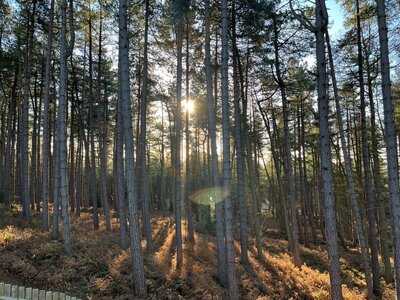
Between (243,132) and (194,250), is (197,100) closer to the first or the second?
(243,132)

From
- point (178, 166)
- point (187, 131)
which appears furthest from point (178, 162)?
point (187, 131)

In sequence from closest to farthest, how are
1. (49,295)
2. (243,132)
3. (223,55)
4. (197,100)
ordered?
(49,295) → (223,55) → (243,132) → (197,100)

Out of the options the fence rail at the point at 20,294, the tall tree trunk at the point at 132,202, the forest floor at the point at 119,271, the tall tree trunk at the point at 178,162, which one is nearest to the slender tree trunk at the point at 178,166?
the tall tree trunk at the point at 178,162

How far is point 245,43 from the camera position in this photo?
47.2 ft

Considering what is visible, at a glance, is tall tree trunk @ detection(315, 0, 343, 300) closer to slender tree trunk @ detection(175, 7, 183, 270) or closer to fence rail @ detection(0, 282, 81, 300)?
slender tree trunk @ detection(175, 7, 183, 270)

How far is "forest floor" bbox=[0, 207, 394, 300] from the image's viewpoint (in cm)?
873

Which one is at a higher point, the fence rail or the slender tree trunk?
the slender tree trunk

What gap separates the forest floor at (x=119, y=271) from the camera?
8.73 m

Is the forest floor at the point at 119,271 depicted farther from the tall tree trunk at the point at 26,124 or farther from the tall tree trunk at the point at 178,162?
the tall tree trunk at the point at 26,124

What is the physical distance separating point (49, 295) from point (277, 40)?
1268cm

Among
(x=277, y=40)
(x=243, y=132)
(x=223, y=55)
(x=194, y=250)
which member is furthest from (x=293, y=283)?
(x=277, y=40)

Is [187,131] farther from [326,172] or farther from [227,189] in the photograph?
[326,172]

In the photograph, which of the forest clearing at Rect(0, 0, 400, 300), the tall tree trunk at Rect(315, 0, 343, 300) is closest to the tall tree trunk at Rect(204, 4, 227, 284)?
the forest clearing at Rect(0, 0, 400, 300)

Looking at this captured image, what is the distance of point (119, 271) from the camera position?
9.89 metres
